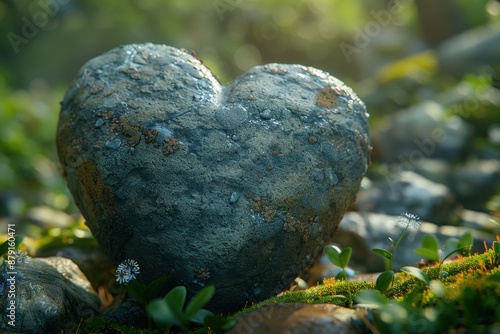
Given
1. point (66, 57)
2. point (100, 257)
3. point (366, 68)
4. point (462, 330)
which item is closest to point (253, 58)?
point (366, 68)

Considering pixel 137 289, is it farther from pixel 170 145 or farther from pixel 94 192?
pixel 170 145

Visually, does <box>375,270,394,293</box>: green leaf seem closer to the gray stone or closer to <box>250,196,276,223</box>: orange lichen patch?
<box>250,196,276,223</box>: orange lichen patch

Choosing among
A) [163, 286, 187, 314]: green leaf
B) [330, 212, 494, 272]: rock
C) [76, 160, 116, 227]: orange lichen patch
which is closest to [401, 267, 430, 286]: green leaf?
[163, 286, 187, 314]: green leaf

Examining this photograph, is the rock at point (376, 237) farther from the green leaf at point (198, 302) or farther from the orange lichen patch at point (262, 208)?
the green leaf at point (198, 302)

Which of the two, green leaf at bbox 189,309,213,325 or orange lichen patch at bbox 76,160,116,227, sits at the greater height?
orange lichen patch at bbox 76,160,116,227

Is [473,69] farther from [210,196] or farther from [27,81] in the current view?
[27,81]

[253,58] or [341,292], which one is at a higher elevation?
[253,58]

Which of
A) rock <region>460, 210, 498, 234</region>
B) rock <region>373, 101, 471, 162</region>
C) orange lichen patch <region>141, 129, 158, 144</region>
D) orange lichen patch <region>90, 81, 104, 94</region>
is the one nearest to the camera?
orange lichen patch <region>141, 129, 158, 144</region>

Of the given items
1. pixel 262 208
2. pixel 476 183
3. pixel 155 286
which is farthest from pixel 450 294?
pixel 476 183
